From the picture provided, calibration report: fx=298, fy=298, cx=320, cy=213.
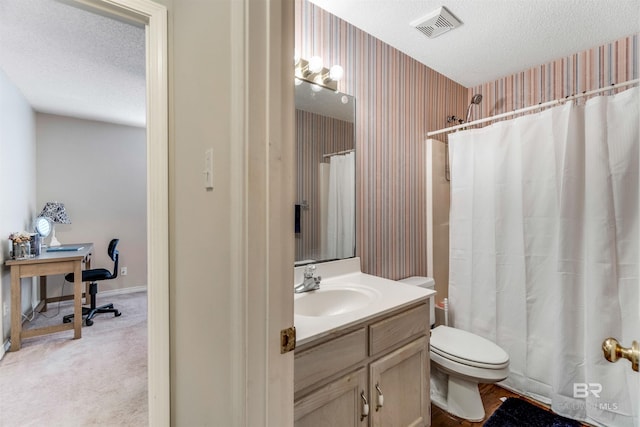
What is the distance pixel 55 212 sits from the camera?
3.52 m

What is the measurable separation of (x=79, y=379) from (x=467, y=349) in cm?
259

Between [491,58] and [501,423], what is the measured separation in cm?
239

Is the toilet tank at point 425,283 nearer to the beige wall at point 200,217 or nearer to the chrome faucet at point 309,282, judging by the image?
the chrome faucet at point 309,282

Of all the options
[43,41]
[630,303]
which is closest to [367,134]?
[630,303]

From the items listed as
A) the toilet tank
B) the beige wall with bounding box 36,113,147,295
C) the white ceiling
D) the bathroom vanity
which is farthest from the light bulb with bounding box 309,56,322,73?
the beige wall with bounding box 36,113,147,295

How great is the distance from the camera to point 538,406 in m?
1.84

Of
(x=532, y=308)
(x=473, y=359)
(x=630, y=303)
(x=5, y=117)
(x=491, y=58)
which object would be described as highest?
(x=491, y=58)

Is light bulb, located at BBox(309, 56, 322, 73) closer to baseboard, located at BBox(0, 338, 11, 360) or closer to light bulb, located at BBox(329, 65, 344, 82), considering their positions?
light bulb, located at BBox(329, 65, 344, 82)

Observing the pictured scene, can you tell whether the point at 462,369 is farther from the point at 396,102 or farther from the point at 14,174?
the point at 14,174

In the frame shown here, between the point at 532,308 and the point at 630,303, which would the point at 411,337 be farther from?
the point at 630,303

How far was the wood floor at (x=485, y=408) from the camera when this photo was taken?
166cm

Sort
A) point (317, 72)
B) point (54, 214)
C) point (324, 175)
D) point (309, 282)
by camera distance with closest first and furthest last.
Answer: point (309, 282)
point (317, 72)
point (324, 175)
point (54, 214)

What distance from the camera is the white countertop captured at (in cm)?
103

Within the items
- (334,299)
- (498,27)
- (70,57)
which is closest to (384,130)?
(498,27)
